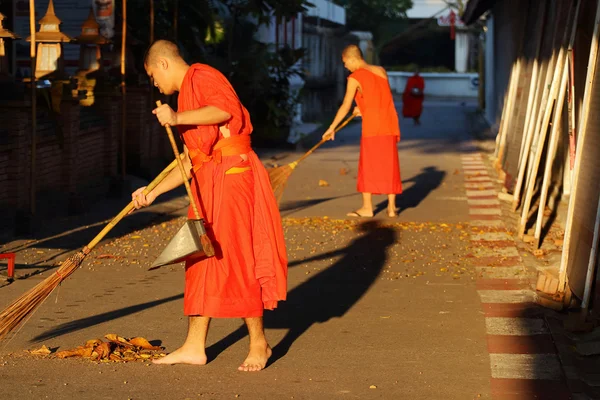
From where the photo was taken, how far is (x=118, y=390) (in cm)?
535

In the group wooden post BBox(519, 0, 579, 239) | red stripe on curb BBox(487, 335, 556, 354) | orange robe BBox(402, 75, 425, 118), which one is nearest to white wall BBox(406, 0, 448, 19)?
orange robe BBox(402, 75, 425, 118)

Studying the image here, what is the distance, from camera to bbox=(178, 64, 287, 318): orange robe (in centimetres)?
566

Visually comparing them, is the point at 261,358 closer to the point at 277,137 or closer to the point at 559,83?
the point at 559,83

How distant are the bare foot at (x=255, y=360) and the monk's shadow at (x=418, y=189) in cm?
653

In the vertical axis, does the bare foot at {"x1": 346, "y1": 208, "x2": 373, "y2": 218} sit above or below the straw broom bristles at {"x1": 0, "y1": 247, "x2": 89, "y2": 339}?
below

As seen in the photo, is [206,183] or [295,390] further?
[206,183]

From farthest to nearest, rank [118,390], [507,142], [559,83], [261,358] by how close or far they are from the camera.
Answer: [507,142] → [559,83] → [261,358] → [118,390]

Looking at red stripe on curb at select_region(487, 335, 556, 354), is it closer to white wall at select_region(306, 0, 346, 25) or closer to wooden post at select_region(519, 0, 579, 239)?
wooden post at select_region(519, 0, 579, 239)

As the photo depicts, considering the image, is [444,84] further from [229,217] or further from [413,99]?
[229,217]

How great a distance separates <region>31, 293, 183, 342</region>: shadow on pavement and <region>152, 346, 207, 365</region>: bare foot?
94 cm

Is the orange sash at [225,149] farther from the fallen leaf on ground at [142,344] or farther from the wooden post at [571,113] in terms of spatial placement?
the wooden post at [571,113]

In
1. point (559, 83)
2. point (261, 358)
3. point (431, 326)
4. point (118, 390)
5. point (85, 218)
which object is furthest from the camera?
point (85, 218)

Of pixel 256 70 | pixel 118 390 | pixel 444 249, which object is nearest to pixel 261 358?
pixel 118 390

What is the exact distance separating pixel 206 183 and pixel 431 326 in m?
1.84
